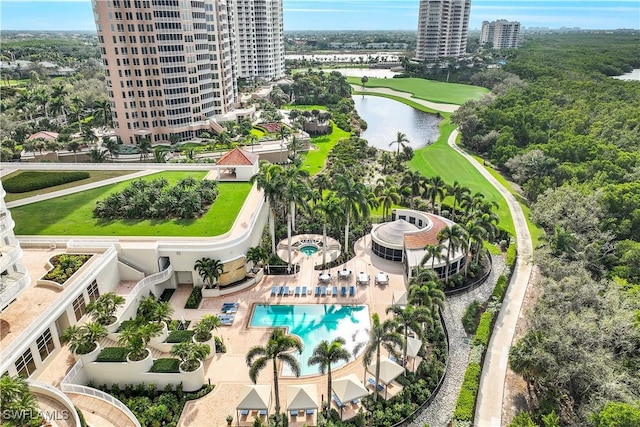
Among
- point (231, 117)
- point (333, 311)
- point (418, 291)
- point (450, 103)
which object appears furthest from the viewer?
point (450, 103)

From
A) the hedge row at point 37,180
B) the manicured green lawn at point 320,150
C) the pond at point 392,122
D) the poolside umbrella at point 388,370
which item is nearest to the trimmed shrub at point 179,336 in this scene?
the poolside umbrella at point 388,370

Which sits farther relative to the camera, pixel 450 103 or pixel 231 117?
pixel 450 103

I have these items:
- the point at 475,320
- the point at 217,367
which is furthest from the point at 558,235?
the point at 217,367

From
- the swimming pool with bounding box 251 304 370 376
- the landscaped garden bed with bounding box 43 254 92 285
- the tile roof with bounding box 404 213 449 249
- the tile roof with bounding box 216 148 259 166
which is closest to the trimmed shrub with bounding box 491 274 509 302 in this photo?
the tile roof with bounding box 404 213 449 249

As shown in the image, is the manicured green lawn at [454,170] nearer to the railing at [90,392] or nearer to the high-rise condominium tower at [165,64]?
the high-rise condominium tower at [165,64]

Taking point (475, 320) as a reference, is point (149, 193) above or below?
above

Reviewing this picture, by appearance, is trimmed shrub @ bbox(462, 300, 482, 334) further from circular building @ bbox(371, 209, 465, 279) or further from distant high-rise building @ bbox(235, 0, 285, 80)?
distant high-rise building @ bbox(235, 0, 285, 80)

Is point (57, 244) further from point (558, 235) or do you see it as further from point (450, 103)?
point (450, 103)
